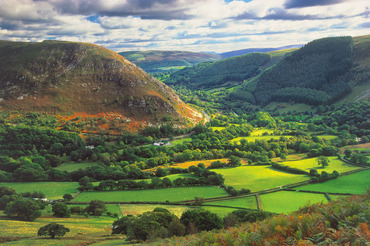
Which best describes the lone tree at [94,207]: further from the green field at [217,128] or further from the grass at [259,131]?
the grass at [259,131]

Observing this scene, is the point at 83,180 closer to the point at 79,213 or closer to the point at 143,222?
the point at 79,213

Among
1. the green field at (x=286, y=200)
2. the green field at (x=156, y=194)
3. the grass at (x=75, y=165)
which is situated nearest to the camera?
the green field at (x=286, y=200)

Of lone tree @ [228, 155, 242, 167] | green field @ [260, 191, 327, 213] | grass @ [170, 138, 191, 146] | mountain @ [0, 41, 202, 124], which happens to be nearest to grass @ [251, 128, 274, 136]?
mountain @ [0, 41, 202, 124]

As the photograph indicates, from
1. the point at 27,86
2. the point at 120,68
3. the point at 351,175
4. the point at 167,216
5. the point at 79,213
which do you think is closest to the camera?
the point at 167,216

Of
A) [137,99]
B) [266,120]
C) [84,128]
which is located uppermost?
[137,99]

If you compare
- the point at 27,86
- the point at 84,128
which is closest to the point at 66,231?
the point at 84,128

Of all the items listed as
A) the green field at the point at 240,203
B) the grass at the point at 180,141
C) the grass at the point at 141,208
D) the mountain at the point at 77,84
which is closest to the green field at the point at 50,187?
the grass at the point at 141,208
